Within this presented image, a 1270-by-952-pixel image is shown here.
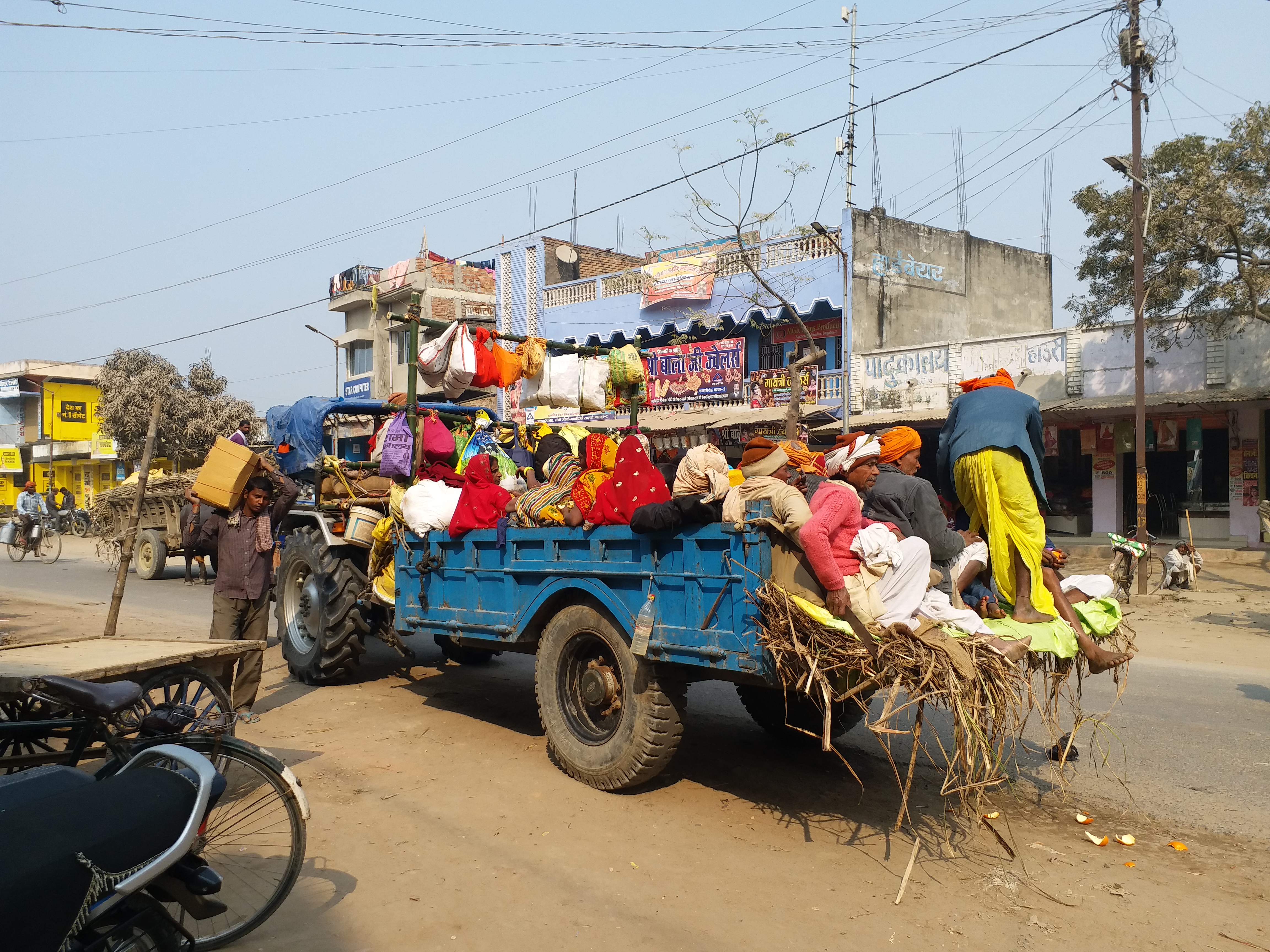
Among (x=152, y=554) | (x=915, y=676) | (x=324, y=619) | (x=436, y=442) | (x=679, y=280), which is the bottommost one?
(x=152, y=554)

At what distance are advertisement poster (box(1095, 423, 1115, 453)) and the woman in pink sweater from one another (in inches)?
639

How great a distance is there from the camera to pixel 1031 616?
4.68 m

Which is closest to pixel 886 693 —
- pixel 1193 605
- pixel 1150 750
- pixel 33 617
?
pixel 1150 750

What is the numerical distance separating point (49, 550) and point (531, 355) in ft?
69.5

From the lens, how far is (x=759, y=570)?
419 centimetres

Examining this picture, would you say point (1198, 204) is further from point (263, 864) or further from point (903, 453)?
point (263, 864)

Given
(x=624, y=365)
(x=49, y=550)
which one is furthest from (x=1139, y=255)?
(x=49, y=550)

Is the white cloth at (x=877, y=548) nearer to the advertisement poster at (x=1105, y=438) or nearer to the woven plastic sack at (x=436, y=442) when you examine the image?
the woven plastic sack at (x=436, y=442)

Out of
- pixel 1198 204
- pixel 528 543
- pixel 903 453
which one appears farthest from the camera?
pixel 1198 204

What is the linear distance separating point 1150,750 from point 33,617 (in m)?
13.3

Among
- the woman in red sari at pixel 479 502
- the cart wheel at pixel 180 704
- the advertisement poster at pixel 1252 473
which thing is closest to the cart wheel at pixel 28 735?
the cart wheel at pixel 180 704

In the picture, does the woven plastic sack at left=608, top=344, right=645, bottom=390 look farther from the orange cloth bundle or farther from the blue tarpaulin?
the orange cloth bundle

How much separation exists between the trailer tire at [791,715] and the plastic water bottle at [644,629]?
1187 millimetres

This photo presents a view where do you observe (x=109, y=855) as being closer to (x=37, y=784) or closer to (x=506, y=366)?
(x=37, y=784)
